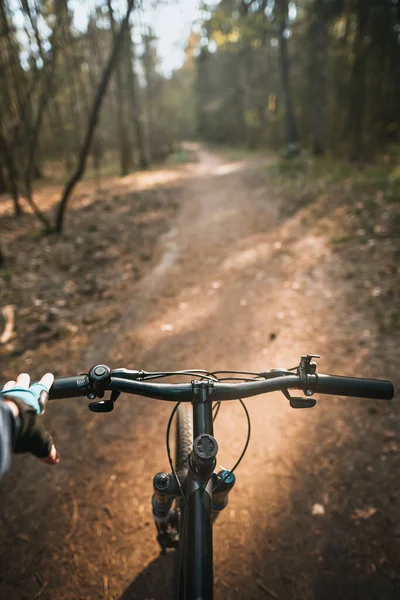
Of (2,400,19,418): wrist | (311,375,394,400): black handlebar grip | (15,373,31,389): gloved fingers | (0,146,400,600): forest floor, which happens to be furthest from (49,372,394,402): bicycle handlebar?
(0,146,400,600): forest floor

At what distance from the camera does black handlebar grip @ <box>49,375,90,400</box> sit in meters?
1.61

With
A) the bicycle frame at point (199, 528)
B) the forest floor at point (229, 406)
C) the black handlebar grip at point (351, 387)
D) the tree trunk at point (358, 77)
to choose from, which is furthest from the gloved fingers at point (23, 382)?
the tree trunk at point (358, 77)

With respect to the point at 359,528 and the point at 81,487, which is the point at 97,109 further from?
the point at 359,528

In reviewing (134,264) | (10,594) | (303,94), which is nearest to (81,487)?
(10,594)

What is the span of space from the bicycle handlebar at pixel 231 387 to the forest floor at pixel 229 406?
193cm

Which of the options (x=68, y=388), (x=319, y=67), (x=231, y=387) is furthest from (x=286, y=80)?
(x=68, y=388)

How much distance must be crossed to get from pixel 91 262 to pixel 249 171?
1286 cm

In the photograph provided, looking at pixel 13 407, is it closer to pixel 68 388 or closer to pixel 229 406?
pixel 68 388

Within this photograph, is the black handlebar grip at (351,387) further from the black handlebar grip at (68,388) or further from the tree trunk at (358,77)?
the tree trunk at (358,77)

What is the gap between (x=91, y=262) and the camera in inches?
315

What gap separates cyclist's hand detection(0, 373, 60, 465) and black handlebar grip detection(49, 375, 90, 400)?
0.51ft

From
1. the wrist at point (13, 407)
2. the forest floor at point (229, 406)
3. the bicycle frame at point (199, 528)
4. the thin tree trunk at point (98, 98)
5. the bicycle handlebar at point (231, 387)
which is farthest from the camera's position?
the thin tree trunk at point (98, 98)

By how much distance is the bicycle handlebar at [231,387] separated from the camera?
1.59m

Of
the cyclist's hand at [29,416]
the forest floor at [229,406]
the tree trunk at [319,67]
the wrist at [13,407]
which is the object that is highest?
the tree trunk at [319,67]
